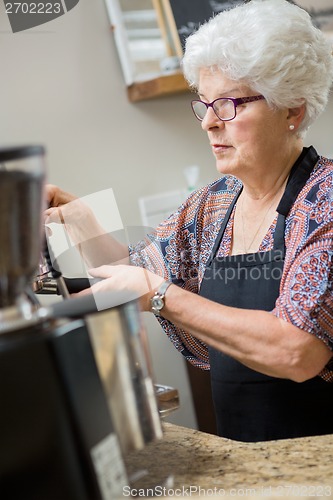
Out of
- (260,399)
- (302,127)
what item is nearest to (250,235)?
(302,127)

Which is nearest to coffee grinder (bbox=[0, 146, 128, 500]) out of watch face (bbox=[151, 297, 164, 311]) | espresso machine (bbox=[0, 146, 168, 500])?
espresso machine (bbox=[0, 146, 168, 500])

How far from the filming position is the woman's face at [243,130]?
1721 mm

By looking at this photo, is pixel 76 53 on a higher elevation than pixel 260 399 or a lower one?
higher

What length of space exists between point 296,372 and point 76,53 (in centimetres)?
185

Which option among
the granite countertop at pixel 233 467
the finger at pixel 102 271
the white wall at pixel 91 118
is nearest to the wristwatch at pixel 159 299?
the finger at pixel 102 271

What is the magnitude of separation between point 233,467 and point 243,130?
2.90 feet

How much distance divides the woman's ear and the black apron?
75mm

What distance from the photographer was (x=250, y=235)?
1.84 metres

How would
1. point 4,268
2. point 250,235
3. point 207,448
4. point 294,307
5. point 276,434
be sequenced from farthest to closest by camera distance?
point 250,235
point 276,434
point 294,307
point 207,448
point 4,268

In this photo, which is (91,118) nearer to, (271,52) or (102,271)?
(271,52)

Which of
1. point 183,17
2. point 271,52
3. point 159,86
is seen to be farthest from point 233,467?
point 183,17

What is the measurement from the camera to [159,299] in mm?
1473

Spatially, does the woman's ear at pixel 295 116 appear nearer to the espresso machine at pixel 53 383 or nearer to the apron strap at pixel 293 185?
the apron strap at pixel 293 185

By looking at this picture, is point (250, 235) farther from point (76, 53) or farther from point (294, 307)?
point (76, 53)
